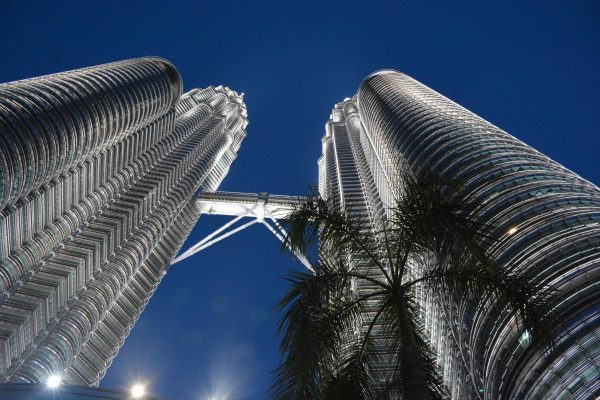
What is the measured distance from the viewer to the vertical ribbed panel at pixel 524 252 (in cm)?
1839

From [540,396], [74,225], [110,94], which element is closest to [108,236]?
[74,225]

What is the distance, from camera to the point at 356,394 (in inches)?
446

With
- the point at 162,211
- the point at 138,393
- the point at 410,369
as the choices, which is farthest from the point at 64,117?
→ the point at 410,369

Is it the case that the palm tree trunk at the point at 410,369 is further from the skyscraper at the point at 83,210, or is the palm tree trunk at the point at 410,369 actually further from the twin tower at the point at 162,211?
the skyscraper at the point at 83,210

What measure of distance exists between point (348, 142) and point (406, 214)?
7887 centimetres

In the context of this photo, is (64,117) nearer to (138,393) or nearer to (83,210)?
(83,210)

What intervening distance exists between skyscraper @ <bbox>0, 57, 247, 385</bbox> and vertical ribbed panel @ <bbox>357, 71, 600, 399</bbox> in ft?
96.9

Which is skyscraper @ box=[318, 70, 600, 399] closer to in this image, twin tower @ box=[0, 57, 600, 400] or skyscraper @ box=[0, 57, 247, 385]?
twin tower @ box=[0, 57, 600, 400]

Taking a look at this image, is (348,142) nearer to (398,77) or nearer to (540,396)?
(398,77)

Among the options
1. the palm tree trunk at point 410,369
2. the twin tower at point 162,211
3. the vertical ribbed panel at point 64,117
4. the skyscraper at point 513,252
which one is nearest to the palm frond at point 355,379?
the palm tree trunk at point 410,369

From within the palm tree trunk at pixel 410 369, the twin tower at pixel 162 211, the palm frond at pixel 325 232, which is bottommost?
the palm tree trunk at pixel 410 369

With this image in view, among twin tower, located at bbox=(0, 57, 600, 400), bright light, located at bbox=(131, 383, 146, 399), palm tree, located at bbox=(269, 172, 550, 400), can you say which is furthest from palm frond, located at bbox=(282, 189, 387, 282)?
bright light, located at bbox=(131, 383, 146, 399)

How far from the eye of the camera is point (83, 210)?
56.3 m

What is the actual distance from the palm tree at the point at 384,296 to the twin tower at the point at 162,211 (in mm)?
1046
